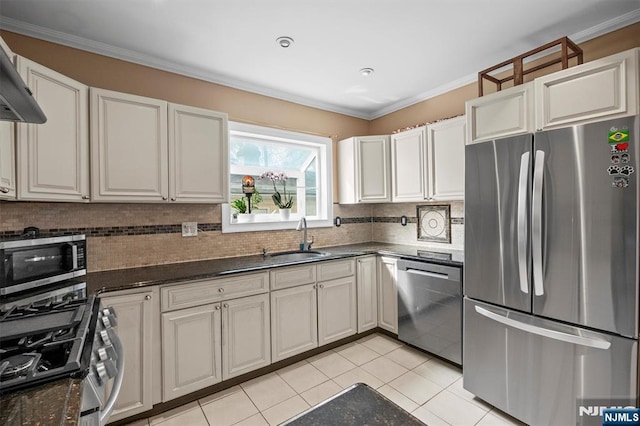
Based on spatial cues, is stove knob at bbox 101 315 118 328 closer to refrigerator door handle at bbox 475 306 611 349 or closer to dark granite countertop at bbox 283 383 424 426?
dark granite countertop at bbox 283 383 424 426

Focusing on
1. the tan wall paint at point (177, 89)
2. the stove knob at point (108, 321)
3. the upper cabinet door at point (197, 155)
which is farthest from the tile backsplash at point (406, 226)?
the stove knob at point (108, 321)

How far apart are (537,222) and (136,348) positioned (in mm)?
2573

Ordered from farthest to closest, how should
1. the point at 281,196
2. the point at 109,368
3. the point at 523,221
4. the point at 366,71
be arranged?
the point at 281,196 → the point at 366,71 → the point at 523,221 → the point at 109,368

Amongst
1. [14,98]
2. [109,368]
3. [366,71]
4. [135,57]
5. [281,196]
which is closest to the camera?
[14,98]

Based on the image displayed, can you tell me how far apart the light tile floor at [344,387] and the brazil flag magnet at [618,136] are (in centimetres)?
178

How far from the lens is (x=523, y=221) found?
5.99ft

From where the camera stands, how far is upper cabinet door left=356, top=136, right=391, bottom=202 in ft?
11.3

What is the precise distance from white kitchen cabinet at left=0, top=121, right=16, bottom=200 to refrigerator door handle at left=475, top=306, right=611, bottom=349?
2.94 meters

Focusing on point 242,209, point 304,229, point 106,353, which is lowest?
point 106,353

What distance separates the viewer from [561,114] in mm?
1795

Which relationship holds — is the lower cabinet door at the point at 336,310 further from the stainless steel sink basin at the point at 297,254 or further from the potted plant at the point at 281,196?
the potted plant at the point at 281,196

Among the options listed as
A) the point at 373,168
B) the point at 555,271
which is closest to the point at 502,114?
the point at 555,271

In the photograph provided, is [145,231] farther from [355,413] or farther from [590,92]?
[590,92]

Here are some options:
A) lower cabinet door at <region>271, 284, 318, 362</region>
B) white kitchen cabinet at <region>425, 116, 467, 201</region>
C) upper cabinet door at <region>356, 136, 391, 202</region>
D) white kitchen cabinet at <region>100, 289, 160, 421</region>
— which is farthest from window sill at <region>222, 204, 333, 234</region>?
white kitchen cabinet at <region>425, 116, 467, 201</region>
